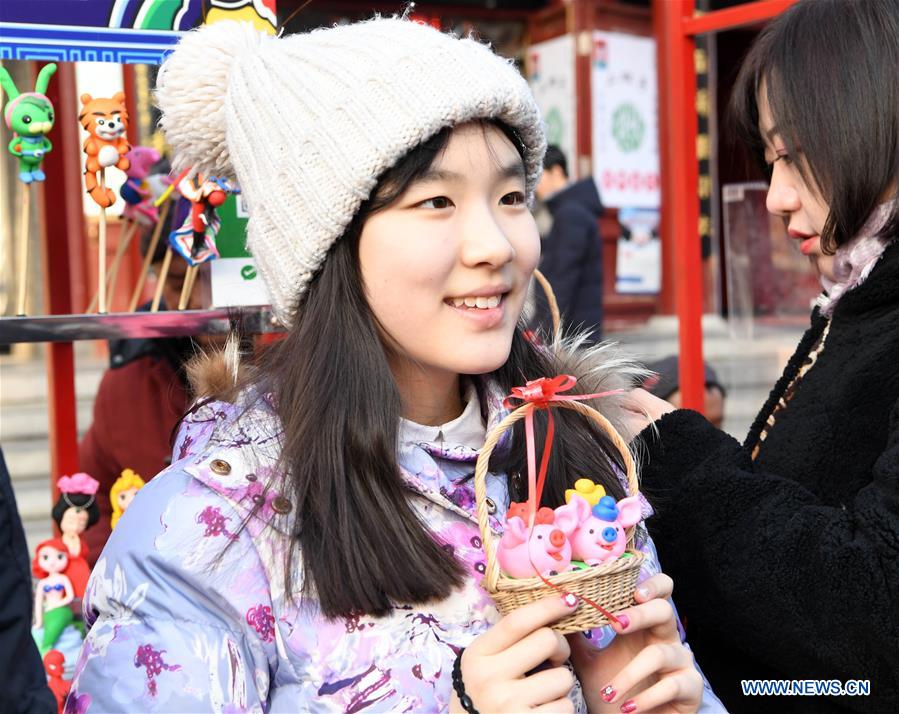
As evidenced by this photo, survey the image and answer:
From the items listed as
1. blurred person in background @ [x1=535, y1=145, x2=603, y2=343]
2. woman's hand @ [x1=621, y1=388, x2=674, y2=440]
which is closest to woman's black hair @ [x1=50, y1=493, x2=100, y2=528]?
woman's hand @ [x1=621, y1=388, x2=674, y2=440]

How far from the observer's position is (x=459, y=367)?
53.7 inches

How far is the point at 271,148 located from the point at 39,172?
2.85ft

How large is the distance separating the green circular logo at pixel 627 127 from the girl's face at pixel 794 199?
253 inches

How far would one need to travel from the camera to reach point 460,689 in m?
1.20

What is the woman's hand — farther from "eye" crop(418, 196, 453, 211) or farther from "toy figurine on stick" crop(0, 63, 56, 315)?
"toy figurine on stick" crop(0, 63, 56, 315)

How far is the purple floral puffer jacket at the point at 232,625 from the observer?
122 cm

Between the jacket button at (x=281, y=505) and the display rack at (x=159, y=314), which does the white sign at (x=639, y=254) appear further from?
the jacket button at (x=281, y=505)

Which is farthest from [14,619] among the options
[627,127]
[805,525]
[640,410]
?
[627,127]

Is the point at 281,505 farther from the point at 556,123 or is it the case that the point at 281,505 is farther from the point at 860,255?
the point at 556,123

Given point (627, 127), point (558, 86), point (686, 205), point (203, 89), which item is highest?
point (558, 86)

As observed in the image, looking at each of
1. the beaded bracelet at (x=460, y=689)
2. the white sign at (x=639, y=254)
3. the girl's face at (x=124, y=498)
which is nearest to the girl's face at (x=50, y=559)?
the girl's face at (x=124, y=498)

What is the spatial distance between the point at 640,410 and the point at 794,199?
423 mm

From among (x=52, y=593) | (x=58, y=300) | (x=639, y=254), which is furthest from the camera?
(x=639, y=254)

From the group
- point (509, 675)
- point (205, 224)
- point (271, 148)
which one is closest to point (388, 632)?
point (509, 675)
